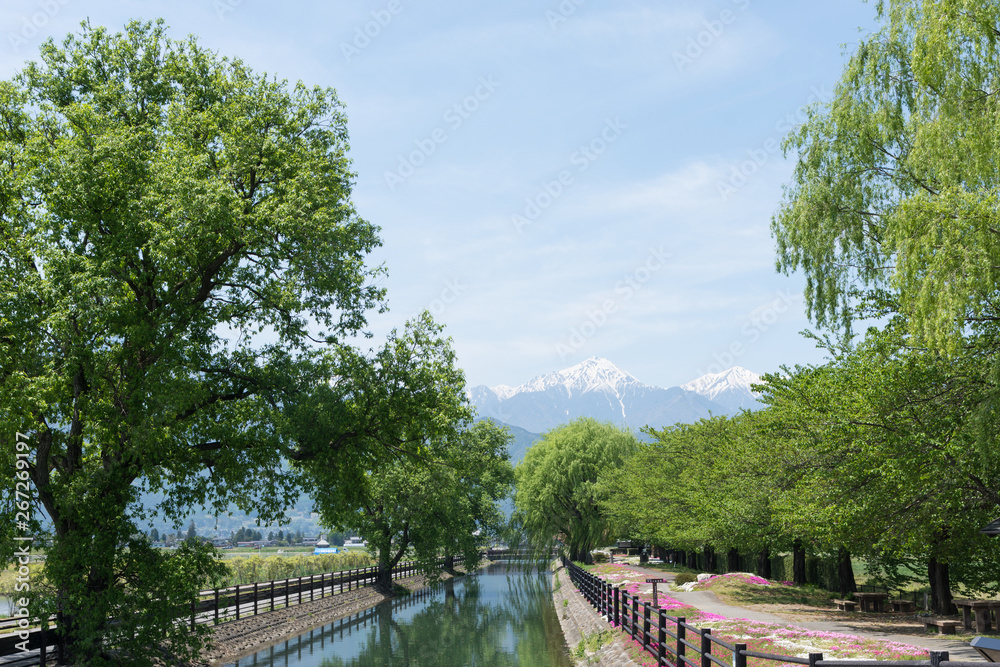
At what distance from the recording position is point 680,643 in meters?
13.3

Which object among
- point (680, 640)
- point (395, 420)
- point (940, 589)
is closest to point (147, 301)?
point (395, 420)

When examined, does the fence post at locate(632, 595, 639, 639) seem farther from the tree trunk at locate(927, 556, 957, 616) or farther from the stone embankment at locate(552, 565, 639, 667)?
the tree trunk at locate(927, 556, 957, 616)

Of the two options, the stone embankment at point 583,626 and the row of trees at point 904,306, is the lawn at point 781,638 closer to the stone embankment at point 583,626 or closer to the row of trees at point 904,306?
the stone embankment at point 583,626

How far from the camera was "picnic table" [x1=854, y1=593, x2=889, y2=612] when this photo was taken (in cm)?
2361

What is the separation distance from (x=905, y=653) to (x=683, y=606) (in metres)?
10.8

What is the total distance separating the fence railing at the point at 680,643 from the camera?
25.7 ft

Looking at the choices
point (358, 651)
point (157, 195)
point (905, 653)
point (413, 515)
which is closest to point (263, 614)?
point (358, 651)

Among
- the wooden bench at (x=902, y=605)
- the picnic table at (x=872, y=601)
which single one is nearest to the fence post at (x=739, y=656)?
the wooden bench at (x=902, y=605)

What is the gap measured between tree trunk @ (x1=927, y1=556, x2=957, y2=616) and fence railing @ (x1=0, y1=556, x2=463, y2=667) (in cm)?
2008

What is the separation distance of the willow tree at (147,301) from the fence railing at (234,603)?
0.70m

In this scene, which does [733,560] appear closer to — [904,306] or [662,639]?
[662,639]

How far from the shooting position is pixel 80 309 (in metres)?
14.1

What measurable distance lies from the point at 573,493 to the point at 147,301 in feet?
138

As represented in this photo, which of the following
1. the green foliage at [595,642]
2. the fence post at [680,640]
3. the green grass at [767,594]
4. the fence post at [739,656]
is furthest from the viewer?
the green grass at [767,594]
